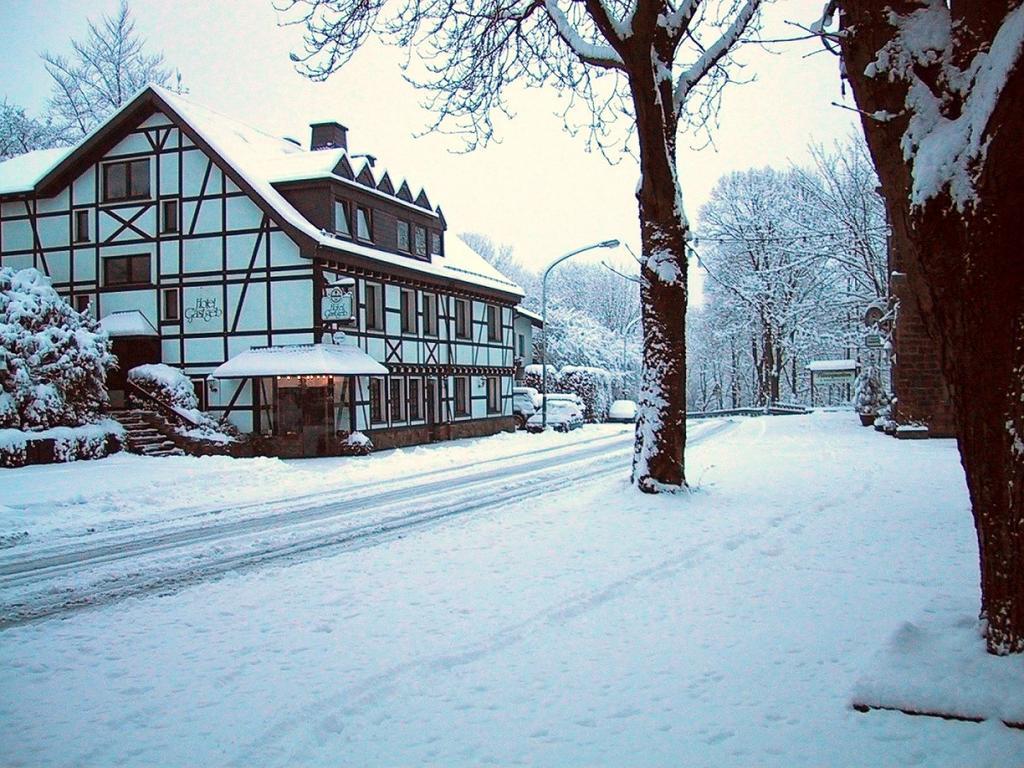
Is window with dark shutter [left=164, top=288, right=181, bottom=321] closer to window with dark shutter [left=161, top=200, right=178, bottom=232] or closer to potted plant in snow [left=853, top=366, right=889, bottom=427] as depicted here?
window with dark shutter [left=161, top=200, right=178, bottom=232]

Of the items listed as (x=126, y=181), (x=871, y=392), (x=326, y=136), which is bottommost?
(x=871, y=392)

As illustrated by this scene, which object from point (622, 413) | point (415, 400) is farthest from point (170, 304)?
point (622, 413)

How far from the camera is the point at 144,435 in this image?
2295cm

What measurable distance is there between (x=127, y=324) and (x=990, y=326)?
25.0 meters

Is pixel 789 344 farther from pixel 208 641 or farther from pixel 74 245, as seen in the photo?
pixel 208 641

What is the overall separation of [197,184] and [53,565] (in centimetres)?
1798

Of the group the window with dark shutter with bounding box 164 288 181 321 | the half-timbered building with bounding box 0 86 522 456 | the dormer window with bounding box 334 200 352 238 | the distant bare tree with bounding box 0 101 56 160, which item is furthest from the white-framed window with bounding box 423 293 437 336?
the distant bare tree with bounding box 0 101 56 160

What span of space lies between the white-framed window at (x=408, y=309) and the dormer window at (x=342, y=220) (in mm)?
2865

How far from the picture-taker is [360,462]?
71.2 ft

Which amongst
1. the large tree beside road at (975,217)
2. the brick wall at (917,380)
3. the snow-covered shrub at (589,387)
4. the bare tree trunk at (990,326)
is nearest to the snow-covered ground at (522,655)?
the bare tree trunk at (990,326)

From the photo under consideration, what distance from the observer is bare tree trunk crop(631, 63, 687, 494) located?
491 inches

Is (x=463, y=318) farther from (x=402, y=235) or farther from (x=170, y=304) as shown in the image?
(x=170, y=304)

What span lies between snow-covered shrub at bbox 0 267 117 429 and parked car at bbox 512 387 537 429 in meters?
18.5

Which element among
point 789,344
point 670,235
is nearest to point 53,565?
point 670,235
